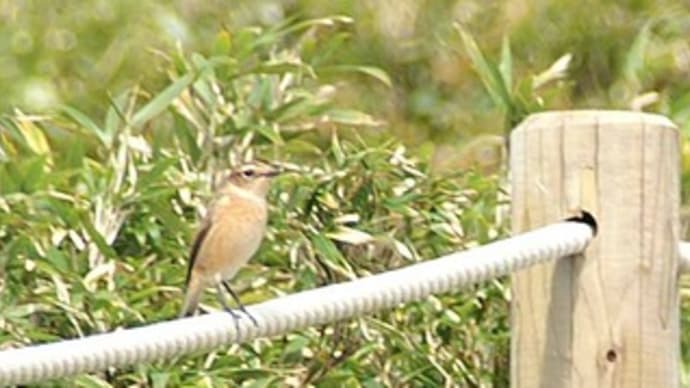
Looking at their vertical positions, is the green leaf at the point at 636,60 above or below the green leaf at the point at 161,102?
above

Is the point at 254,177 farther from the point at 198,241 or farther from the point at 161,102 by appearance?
the point at 161,102

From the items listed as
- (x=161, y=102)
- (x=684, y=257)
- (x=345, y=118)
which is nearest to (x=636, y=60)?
(x=345, y=118)

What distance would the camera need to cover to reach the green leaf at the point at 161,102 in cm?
493

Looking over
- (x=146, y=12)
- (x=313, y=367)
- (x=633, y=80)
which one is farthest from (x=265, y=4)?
(x=313, y=367)

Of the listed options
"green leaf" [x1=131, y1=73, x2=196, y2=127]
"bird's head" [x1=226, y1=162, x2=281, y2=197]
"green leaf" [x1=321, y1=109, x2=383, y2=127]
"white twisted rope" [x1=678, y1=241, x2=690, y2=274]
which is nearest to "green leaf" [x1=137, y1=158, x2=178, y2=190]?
"bird's head" [x1=226, y1=162, x2=281, y2=197]

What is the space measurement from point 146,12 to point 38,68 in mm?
514

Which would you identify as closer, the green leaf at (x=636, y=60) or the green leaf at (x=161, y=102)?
the green leaf at (x=161, y=102)

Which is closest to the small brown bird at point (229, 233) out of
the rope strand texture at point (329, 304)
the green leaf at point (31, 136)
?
the green leaf at point (31, 136)

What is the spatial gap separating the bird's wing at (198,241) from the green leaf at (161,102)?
1.43 feet

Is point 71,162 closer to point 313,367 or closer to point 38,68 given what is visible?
point 313,367

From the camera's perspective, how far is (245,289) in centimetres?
471

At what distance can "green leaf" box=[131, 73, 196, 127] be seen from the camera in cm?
493

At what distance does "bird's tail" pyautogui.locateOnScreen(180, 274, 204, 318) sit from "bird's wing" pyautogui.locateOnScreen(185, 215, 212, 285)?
0.5 inches

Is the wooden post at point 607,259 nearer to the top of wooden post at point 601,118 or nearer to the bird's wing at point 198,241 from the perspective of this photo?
the top of wooden post at point 601,118
